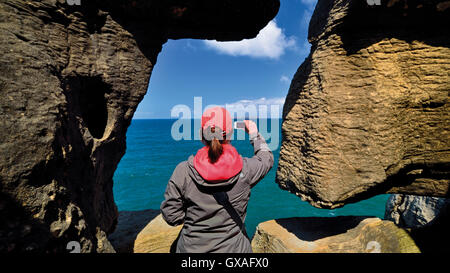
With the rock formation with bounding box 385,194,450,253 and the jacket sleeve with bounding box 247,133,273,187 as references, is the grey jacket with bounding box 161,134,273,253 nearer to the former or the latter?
the jacket sleeve with bounding box 247,133,273,187

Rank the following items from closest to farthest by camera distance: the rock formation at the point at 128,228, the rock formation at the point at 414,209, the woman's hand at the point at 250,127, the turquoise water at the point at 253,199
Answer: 1. the woman's hand at the point at 250,127
2. the rock formation at the point at 128,228
3. the rock formation at the point at 414,209
4. the turquoise water at the point at 253,199

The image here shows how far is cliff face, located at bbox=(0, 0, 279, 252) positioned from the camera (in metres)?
2.04

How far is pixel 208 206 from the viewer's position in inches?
73.5

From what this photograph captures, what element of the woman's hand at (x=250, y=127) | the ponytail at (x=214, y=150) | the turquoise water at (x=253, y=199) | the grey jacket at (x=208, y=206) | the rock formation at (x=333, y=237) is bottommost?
the turquoise water at (x=253, y=199)

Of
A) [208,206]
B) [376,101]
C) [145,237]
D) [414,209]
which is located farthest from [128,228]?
[414,209]

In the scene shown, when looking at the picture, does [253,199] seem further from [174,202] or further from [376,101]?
[174,202]

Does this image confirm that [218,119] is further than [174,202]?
No

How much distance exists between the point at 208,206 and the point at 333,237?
327 cm

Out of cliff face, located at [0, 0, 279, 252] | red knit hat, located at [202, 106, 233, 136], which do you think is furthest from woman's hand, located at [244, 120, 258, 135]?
cliff face, located at [0, 0, 279, 252]

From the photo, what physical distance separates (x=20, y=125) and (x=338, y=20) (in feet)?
14.9

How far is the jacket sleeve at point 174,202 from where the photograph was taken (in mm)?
1913

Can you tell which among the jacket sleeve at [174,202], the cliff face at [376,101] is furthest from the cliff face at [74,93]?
the cliff face at [376,101]

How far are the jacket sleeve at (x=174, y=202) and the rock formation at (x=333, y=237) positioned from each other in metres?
2.69

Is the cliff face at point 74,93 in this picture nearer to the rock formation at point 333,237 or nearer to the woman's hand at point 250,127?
the woman's hand at point 250,127
